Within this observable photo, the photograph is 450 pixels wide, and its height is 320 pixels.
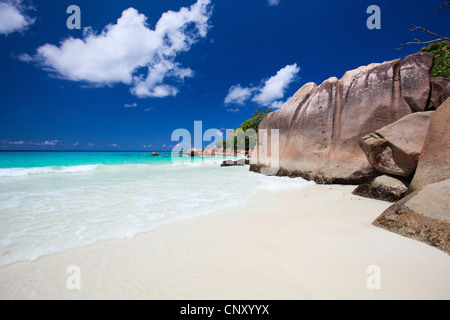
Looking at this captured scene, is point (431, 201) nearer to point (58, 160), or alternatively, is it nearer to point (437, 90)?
point (437, 90)

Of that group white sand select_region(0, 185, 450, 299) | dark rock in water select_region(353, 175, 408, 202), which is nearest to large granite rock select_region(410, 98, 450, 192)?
dark rock in water select_region(353, 175, 408, 202)

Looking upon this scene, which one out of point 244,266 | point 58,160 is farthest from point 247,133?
point 244,266

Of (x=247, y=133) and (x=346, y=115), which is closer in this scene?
(x=346, y=115)

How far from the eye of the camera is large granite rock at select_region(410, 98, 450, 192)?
2.98 m

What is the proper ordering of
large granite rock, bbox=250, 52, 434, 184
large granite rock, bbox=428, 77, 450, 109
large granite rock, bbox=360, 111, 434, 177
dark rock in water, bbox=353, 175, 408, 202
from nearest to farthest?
large granite rock, bbox=360, 111, 434, 177 → dark rock in water, bbox=353, 175, 408, 202 → large granite rock, bbox=428, 77, 450, 109 → large granite rock, bbox=250, 52, 434, 184

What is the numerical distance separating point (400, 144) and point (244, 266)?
4.47m

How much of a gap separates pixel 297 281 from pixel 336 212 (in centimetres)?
237

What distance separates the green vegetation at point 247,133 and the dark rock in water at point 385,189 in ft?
98.2

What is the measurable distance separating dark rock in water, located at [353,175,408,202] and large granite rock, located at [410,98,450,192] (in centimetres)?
87

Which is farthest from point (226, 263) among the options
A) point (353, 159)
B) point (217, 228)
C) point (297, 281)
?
point (353, 159)

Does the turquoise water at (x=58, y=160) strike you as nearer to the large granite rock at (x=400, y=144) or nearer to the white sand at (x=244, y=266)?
the white sand at (x=244, y=266)

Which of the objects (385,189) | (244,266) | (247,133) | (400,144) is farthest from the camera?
(247,133)

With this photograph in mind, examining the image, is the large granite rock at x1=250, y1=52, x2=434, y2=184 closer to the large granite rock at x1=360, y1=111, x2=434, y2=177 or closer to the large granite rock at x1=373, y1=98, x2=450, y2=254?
the large granite rock at x1=360, y1=111, x2=434, y2=177

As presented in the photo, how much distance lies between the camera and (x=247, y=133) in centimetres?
3803
